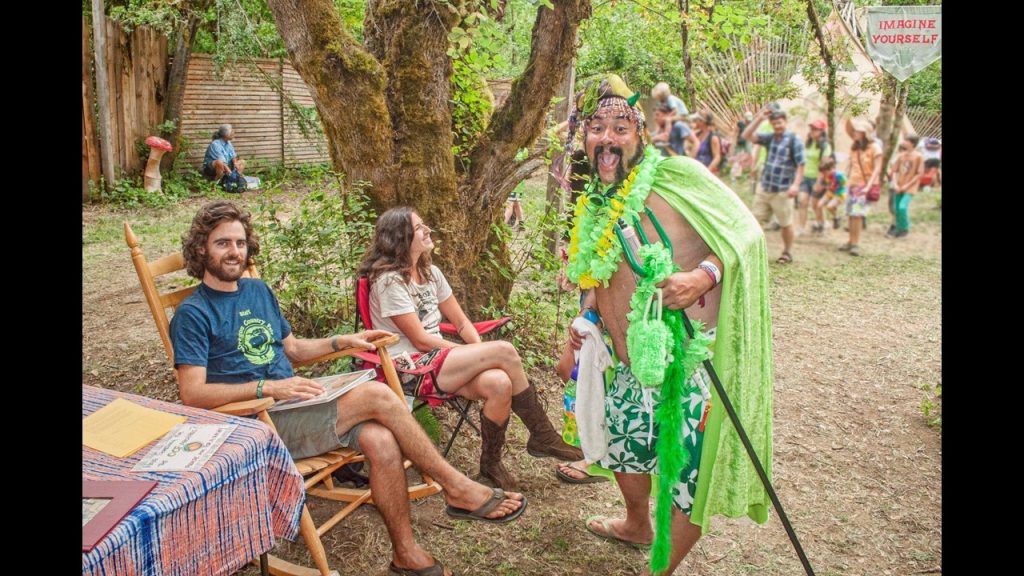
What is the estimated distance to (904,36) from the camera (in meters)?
6.75

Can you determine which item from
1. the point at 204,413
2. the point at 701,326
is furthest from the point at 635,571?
the point at 204,413

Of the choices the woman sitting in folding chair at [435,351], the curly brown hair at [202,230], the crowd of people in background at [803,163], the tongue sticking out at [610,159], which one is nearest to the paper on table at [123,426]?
the curly brown hair at [202,230]

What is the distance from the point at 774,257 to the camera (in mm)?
8516

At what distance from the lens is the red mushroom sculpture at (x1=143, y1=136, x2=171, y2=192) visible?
9508 mm

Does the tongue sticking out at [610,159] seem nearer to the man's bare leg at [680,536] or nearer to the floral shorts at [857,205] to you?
the man's bare leg at [680,536]

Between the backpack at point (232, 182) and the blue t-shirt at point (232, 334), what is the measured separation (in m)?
8.07

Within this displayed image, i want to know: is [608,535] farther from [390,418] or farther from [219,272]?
[219,272]

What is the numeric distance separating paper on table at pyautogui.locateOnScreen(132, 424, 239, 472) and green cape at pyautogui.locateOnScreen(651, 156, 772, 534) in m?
1.49

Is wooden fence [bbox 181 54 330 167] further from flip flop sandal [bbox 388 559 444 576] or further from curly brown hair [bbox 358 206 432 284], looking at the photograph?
flip flop sandal [bbox 388 559 444 576]

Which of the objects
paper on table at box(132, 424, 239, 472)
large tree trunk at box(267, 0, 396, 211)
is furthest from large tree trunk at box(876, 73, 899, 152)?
paper on table at box(132, 424, 239, 472)

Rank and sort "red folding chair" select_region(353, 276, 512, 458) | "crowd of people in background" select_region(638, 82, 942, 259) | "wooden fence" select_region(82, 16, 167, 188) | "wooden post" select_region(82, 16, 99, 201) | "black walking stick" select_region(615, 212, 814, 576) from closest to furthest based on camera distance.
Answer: "black walking stick" select_region(615, 212, 814, 576) < "red folding chair" select_region(353, 276, 512, 458) < "crowd of people in background" select_region(638, 82, 942, 259) < "wooden post" select_region(82, 16, 99, 201) < "wooden fence" select_region(82, 16, 167, 188)

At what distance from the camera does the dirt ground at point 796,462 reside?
2873mm
